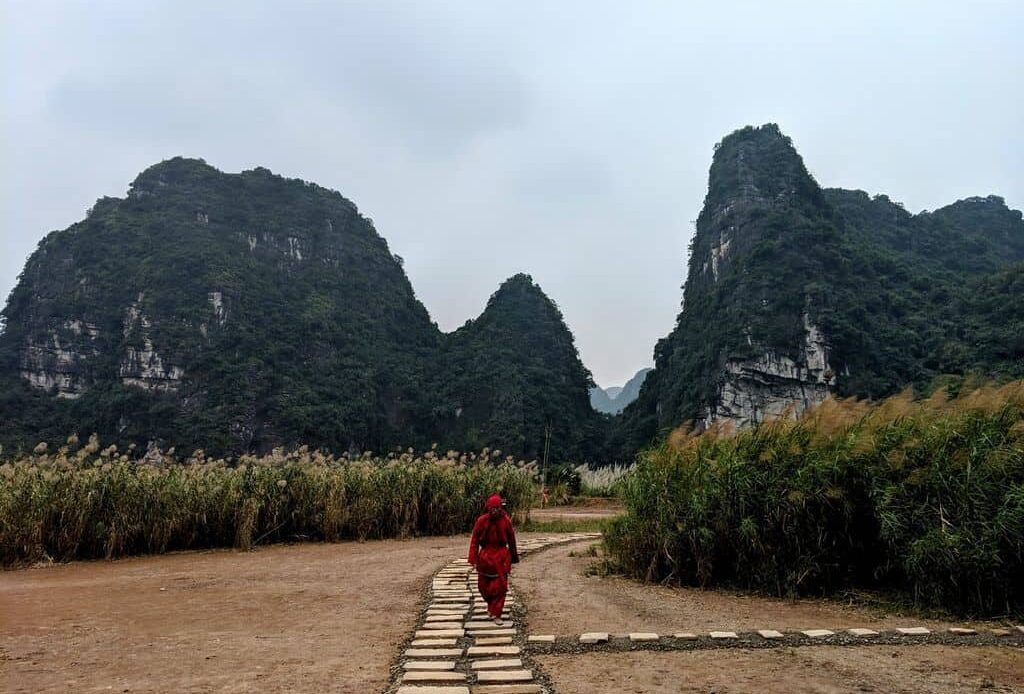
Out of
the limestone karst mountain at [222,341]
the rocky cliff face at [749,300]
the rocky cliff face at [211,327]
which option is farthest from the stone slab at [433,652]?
the rocky cliff face at [211,327]

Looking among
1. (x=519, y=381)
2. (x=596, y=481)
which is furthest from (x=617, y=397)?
(x=596, y=481)

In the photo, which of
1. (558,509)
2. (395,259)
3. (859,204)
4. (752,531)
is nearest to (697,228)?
(859,204)

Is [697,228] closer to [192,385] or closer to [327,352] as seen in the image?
[327,352]

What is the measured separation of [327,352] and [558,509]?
44.0 meters

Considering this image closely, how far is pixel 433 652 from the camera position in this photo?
13.9 feet

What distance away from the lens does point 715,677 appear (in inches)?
144

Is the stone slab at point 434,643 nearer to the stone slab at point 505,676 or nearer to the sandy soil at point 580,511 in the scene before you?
the stone slab at point 505,676

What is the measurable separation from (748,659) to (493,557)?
2.08m

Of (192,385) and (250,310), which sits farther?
(250,310)

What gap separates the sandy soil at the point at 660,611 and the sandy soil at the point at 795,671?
2.13ft

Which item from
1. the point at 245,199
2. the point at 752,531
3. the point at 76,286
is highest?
the point at 245,199

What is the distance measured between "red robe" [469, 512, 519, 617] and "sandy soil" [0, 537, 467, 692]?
0.72 meters

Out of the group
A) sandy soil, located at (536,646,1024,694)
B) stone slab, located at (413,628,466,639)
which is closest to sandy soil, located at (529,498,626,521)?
stone slab, located at (413,628,466,639)

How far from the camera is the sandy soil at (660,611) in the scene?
489cm
